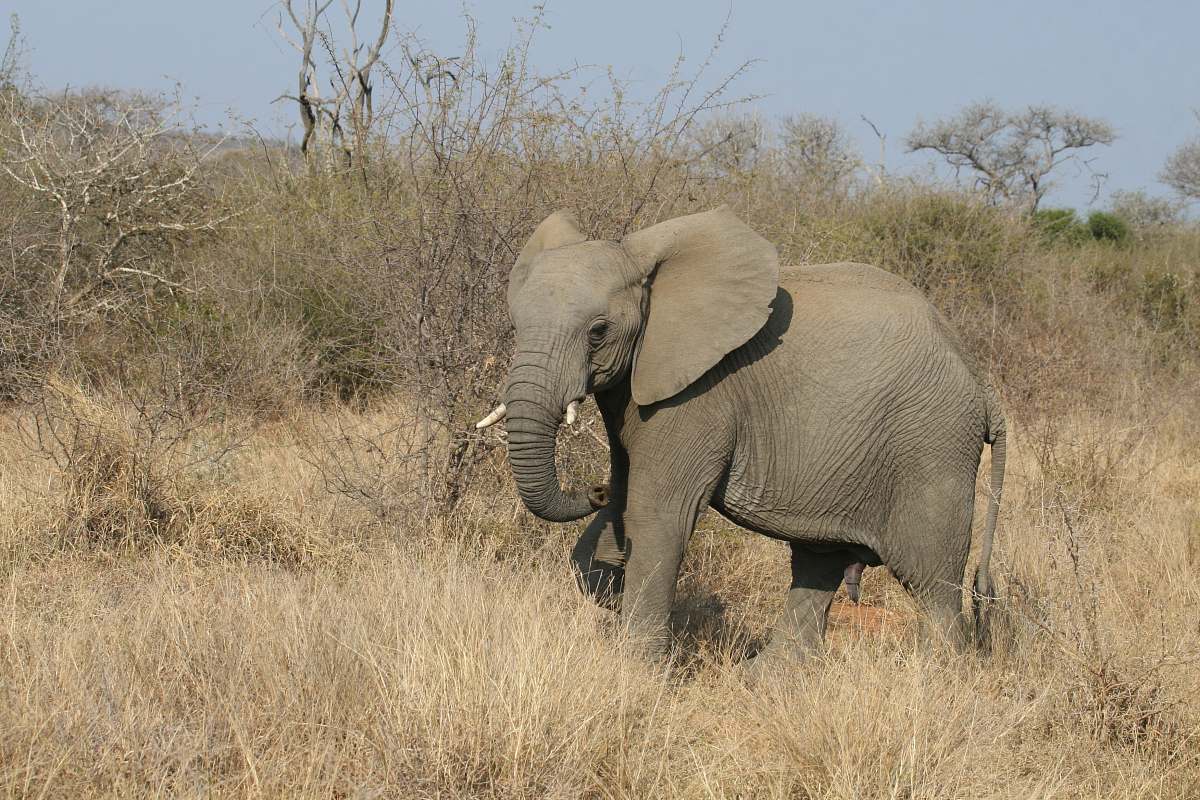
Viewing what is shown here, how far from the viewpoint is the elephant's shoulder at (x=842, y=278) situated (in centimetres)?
498

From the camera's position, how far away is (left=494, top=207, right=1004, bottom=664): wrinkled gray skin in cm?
438

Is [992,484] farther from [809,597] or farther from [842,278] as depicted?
[842,278]

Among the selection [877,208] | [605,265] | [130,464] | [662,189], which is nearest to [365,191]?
[662,189]

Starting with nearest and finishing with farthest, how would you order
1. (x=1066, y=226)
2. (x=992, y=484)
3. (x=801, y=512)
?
1. (x=801, y=512)
2. (x=992, y=484)
3. (x=1066, y=226)

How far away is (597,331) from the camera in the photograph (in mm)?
4328

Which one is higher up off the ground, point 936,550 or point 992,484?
point 992,484

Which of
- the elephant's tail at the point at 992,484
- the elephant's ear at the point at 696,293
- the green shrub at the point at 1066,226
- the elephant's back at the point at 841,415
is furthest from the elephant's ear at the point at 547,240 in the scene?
the green shrub at the point at 1066,226

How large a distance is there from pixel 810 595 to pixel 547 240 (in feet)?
6.10

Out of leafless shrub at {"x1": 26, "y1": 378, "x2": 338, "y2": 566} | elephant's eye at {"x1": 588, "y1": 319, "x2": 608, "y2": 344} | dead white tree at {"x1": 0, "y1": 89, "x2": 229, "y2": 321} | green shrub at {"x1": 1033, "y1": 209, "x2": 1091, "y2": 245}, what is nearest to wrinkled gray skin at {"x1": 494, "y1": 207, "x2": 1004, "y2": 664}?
elephant's eye at {"x1": 588, "y1": 319, "x2": 608, "y2": 344}

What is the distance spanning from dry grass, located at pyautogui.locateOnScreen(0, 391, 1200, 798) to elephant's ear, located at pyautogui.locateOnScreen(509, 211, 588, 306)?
1127 mm

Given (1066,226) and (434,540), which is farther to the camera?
(1066,226)

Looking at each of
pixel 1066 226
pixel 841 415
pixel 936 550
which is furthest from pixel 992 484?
pixel 1066 226

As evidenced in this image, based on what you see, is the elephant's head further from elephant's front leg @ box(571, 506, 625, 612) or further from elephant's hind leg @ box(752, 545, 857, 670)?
elephant's hind leg @ box(752, 545, 857, 670)

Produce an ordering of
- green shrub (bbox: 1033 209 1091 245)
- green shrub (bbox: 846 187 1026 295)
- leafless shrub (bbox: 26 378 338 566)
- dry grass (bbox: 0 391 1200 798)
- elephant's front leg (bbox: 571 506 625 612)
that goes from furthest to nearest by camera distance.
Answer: green shrub (bbox: 1033 209 1091 245) → green shrub (bbox: 846 187 1026 295) → leafless shrub (bbox: 26 378 338 566) → elephant's front leg (bbox: 571 506 625 612) → dry grass (bbox: 0 391 1200 798)
